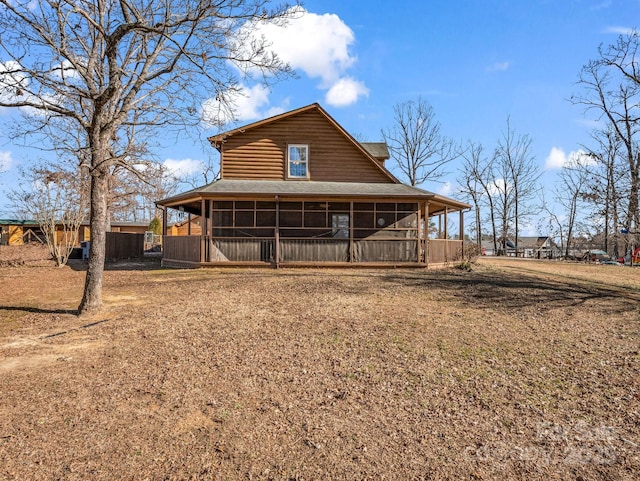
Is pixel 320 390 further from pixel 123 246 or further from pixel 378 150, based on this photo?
pixel 123 246

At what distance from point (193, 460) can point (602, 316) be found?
8581 mm

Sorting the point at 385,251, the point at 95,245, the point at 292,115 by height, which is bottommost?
the point at 385,251

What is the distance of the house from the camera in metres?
16.9

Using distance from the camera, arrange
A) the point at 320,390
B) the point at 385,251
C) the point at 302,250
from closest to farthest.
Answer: the point at 320,390, the point at 302,250, the point at 385,251

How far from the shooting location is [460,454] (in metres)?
3.51

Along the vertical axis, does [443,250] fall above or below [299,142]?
below

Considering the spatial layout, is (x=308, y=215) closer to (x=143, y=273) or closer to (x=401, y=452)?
(x=143, y=273)

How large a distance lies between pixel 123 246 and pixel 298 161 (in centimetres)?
1214

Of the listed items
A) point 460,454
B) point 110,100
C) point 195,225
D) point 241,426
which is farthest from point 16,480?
point 195,225

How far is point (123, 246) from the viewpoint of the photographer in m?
23.6

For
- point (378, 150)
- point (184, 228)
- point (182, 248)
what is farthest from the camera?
point (184, 228)

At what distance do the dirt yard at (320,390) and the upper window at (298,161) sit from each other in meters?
10.6

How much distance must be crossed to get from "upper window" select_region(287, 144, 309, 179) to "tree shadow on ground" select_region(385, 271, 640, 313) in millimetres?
7502

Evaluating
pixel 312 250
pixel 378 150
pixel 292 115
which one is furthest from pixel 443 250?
pixel 292 115
